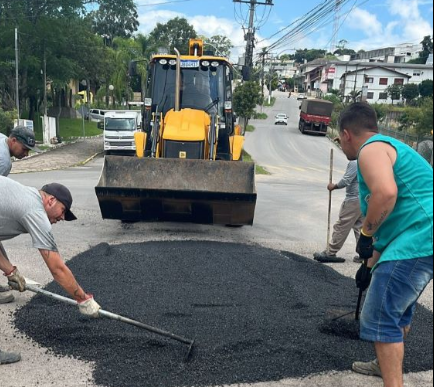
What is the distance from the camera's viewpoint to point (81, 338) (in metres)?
3.37

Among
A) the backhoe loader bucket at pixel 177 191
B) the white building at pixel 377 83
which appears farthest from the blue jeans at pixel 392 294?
the white building at pixel 377 83

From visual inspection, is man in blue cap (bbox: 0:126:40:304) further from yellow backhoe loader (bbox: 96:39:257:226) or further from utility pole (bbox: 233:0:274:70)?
utility pole (bbox: 233:0:274:70)

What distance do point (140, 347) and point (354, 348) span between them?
5.48 ft

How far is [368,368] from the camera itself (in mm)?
3107

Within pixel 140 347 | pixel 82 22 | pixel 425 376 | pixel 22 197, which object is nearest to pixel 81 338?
pixel 140 347

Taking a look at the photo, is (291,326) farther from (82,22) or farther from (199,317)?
(82,22)

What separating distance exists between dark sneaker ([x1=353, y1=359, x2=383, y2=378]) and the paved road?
45 mm

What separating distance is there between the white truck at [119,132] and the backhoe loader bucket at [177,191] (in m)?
13.2

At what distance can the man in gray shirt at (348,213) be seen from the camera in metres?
5.38

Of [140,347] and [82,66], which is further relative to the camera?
[82,66]

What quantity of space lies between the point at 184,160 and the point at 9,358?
360cm

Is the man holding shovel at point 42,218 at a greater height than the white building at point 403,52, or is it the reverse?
the white building at point 403,52

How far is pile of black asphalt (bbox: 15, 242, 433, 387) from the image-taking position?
307cm

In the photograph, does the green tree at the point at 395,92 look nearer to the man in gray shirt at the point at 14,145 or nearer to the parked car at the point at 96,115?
the parked car at the point at 96,115
